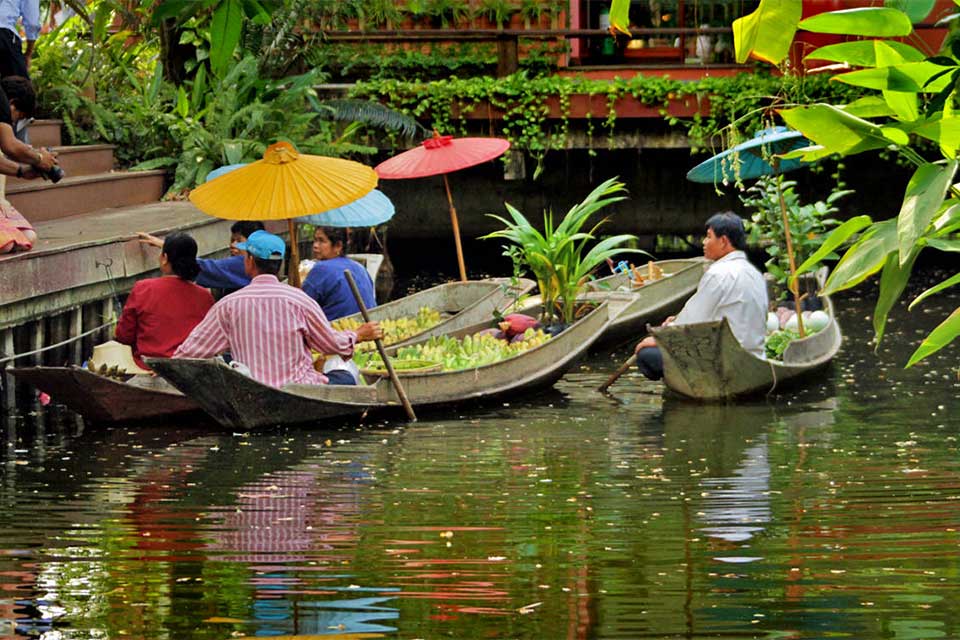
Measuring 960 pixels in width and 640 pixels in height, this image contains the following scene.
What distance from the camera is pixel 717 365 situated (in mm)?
10867

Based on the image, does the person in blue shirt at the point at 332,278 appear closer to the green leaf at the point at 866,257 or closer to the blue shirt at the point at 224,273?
the blue shirt at the point at 224,273

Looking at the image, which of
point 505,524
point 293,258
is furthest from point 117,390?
point 505,524

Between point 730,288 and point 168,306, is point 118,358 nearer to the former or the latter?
point 168,306

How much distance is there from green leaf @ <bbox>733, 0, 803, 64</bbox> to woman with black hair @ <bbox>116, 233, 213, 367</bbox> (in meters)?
8.22

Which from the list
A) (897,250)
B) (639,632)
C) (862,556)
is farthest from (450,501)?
(897,250)

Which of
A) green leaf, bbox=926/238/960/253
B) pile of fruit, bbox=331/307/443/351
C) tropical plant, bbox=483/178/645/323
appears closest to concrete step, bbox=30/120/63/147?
pile of fruit, bbox=331/307/443/351

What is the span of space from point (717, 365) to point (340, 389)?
2.76 m

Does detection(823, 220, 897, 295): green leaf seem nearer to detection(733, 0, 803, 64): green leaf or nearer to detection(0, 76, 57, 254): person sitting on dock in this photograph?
detection(733, 0, 803, 64): green leaf

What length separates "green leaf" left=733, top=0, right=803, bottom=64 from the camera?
7.06 feet

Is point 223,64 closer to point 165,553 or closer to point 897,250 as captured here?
point 897,250

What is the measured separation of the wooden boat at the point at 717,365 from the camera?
10.6 metres

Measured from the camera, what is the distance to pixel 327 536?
6410 millimetres

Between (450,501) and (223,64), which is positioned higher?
(223,64)

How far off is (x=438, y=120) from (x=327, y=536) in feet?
40.8
